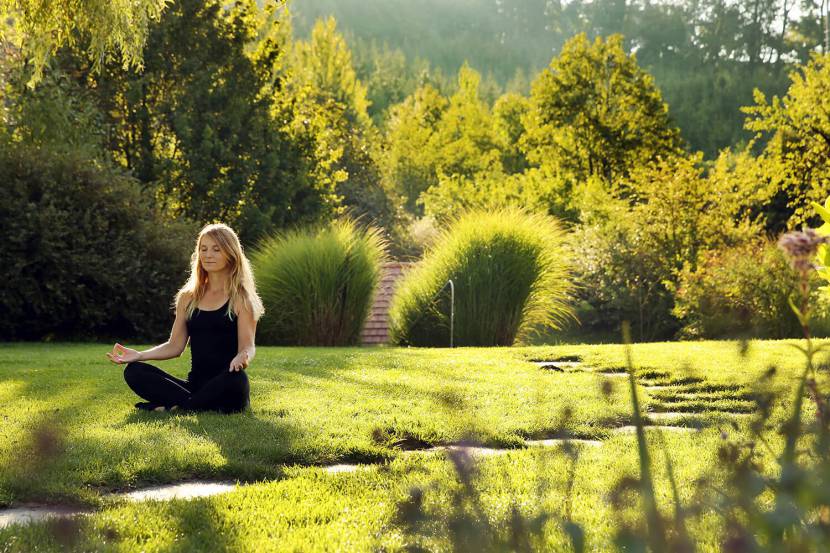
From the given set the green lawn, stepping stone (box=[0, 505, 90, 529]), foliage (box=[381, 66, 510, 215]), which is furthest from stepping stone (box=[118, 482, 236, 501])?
foliage (box=[381, 66, 510, 215])

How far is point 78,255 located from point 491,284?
608 centimetres

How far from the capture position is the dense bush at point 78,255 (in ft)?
43.8

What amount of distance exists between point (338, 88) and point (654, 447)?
124ft

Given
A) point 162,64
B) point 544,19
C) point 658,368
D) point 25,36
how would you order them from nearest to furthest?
point 658,368, point 25,36, point 162,64, point 544,19

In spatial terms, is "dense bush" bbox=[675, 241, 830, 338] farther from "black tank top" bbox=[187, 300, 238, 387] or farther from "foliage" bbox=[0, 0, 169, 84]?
"black tank top" bbox=[187, 300, 238, 387]

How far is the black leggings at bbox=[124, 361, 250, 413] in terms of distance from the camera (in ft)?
19.1

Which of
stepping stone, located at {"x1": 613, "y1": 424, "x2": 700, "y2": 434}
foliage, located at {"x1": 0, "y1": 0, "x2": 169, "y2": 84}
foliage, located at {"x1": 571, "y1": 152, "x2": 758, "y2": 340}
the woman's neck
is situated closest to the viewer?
stepping stone, located at {"x1": 613, "y1": 424, "x2": 700, "y2": 434}

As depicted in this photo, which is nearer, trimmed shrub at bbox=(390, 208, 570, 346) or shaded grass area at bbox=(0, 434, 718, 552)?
shaded grass area at bbox=(0, 434, 718, 552)

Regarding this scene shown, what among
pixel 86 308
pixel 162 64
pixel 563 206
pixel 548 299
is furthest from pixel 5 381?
pixel 563 206

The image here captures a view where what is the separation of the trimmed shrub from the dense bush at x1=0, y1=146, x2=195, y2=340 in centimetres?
402

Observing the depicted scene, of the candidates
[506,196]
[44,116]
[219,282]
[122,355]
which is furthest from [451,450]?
[506,196]

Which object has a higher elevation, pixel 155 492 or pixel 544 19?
pixel 544 19

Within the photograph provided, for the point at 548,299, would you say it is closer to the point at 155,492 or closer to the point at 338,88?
the point at 155,492

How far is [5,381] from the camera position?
7473mm
